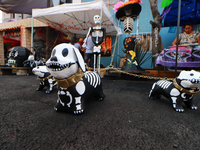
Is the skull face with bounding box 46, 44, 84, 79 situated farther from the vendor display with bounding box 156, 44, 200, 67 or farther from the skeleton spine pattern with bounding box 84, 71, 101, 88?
the vendor display with bounding box 156, 44, 200, 67

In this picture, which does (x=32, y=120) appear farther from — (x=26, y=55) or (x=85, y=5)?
(x=26, y=55)

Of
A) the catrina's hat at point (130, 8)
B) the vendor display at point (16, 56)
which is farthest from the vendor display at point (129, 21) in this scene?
the vendor display at point (16, 56)

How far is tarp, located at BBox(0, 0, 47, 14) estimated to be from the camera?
7632mm

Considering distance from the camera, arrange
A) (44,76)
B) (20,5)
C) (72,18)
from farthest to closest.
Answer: (20,5)
(72,18)
(44,76)

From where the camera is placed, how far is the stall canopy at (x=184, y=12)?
388cm

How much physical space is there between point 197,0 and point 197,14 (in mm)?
668

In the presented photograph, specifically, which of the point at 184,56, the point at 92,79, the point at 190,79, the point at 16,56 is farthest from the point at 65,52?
the point at 16,56

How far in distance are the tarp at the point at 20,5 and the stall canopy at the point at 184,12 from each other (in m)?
8.25

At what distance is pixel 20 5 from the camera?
318 inches

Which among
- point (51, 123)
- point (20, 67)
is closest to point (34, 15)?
point (20, 67)

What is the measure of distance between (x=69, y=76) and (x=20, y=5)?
9.64m

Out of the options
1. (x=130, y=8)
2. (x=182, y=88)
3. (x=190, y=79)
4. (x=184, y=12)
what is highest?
(x=184, y=12)

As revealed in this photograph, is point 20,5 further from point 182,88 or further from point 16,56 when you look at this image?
point 182,88

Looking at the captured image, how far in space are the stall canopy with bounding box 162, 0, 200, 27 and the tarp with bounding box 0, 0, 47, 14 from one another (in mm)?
8252
